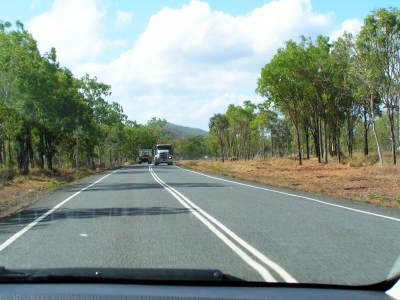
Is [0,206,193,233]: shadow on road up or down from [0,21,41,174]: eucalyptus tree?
down

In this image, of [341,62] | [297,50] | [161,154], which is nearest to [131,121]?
[161,154]

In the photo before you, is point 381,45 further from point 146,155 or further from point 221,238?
point 146,155

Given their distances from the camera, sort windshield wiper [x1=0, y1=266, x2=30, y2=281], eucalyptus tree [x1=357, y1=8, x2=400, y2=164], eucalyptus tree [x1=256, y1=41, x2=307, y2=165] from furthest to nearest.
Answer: eucalyptus tree [x1=256, y1=41, x2=307, y2=165]
eucalyptus tree [x1=357, y1=8, x2=400, y2=164]
windshield wiper [x1=0, y1=266, x2=30, y2=281]

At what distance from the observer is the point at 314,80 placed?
155 feet

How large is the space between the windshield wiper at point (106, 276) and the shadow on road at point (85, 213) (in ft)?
22.0

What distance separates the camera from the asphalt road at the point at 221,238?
6504 mm

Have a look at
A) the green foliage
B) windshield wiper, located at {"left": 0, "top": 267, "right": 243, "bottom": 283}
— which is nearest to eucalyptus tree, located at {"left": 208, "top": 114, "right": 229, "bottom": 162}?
the green foliage

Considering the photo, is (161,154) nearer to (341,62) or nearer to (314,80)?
(314,80)

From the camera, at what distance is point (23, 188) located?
2772 cm

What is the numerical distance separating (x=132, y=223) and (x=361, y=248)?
17.3ft

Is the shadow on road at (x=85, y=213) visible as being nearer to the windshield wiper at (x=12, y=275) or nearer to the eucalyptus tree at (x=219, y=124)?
the windshield wiper at (x=12, y=275)

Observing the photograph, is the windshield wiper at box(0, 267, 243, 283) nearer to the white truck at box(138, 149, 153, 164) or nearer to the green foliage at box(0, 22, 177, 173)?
the green foliage at box(0, 22, 177, 173)

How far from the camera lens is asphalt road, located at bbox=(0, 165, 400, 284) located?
6.50 m

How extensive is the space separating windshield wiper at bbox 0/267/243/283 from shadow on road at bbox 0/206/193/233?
22.0ft
